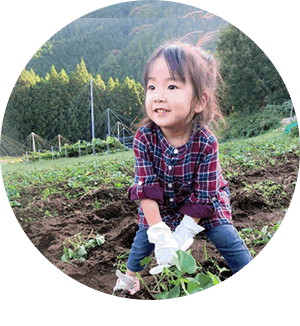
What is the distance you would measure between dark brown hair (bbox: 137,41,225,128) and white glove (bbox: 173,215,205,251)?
60 centimetres

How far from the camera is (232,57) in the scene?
278cm

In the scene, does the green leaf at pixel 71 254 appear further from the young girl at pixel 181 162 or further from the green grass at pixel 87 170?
the young girl at pixel 181 162

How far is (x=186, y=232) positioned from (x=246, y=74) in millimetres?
1200

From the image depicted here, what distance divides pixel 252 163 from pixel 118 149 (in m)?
1.00

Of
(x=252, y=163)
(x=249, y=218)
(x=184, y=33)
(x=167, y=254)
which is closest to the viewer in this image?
(x=167, y=254)


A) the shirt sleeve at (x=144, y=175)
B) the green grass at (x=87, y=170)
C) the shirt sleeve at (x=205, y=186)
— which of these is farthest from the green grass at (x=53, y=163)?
the shirt sleeve at (x=205, y=186)

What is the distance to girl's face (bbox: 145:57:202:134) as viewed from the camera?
2395mm

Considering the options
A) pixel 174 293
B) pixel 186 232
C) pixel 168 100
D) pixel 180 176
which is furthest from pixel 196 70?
pixel 174 293

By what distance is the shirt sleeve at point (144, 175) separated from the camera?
2463 mm

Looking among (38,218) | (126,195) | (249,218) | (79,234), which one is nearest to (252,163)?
(249,218)

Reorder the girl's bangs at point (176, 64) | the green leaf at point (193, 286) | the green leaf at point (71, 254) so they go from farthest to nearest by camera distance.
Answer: the green leaf at point (71, 254)
the green leaf at point (193, 286)
the girl's bangs at point (176, 64)

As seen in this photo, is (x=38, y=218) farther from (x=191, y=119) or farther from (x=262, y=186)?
(x=262, y=186)

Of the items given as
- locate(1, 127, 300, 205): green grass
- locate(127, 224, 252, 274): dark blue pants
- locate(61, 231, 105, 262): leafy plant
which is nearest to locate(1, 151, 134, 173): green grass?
locate(1, 127, 300, 205): green grass

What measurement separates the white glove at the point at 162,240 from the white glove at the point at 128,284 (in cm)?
29
